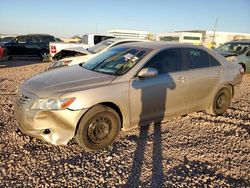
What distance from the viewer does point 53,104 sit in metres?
3.62

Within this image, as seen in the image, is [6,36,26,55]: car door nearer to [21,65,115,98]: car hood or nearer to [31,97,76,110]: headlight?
[21,65,115,98]: car hood

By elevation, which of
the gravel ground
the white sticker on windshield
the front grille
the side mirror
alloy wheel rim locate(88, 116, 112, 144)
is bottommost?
the gravel ground

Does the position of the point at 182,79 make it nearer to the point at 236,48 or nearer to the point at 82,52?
the point at 82,52

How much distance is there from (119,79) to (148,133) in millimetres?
1246

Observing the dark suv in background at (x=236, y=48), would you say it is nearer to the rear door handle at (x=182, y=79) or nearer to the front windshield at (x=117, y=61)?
the rear door handle at (x=182, y=79)

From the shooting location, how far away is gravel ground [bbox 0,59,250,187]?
128 inches

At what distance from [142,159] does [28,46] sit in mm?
16725

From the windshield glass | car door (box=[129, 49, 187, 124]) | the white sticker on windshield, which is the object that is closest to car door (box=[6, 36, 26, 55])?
the windshield glass

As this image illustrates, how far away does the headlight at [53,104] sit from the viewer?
3609 mm

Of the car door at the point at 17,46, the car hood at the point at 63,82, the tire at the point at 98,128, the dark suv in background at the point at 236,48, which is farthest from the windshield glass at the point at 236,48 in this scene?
the car door at the point at 17,46

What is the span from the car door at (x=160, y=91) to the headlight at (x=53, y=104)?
103cm

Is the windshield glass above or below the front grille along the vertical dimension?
above

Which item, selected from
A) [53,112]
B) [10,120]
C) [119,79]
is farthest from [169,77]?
[10,120]

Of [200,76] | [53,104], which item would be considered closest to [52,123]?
[53,104]
